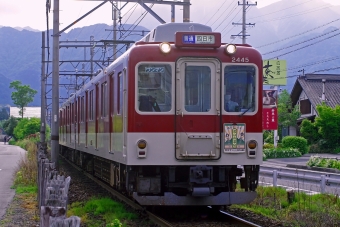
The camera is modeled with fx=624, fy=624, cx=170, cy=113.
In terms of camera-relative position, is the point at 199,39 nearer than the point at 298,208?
Yes

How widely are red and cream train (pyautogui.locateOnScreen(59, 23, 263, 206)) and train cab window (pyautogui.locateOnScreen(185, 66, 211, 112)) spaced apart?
0.02 metres

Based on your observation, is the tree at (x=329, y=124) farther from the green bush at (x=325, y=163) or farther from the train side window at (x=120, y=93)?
the train side window at (x=120, y=93)

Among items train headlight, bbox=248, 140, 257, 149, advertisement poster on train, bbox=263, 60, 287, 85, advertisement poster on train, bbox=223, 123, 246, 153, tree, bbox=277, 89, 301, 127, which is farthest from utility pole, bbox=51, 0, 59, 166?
advertisement poster on train, bbox=263, 60, 287, 85

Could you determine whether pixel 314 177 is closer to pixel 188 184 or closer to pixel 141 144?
pixel 188 184

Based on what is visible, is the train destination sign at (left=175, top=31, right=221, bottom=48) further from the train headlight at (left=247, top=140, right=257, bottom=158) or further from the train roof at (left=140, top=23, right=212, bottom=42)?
the train headlight at (left=247, top=140, right=257, bottom=158)

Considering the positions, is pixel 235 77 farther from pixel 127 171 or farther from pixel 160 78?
pixel 127 171

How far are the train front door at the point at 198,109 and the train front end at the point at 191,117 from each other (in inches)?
→ 0.7

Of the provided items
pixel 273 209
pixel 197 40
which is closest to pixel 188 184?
pixel 273 209

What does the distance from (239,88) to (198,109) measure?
2.75ft

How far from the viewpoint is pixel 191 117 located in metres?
10.7

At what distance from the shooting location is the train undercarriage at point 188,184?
34.7 feet

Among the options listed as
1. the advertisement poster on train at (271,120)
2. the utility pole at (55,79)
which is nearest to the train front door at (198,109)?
the utility pole at (55,79)

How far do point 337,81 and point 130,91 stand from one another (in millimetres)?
46154

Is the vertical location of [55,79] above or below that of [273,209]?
above
